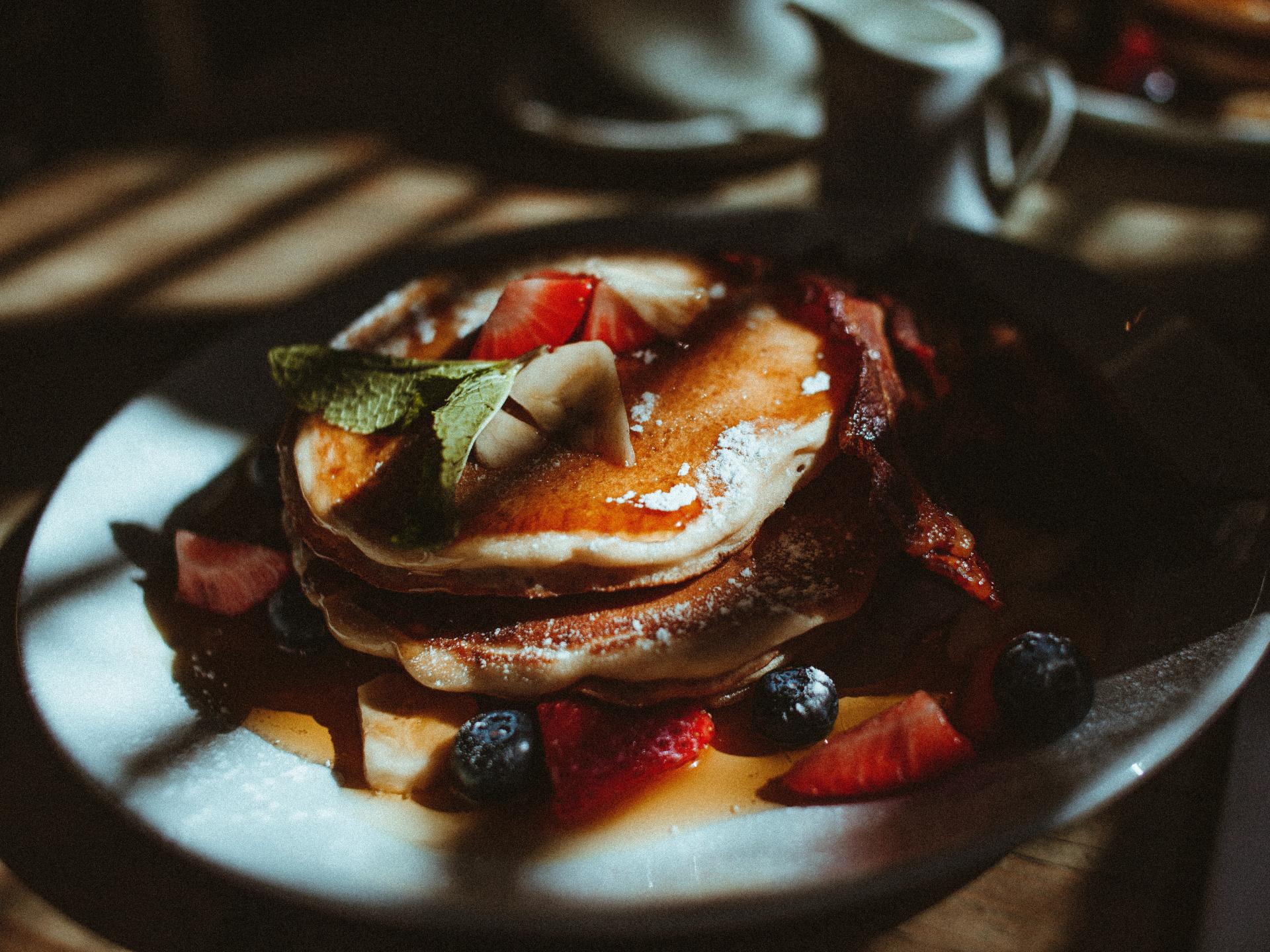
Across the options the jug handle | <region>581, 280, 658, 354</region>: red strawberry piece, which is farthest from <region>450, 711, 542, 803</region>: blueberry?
the jug handle

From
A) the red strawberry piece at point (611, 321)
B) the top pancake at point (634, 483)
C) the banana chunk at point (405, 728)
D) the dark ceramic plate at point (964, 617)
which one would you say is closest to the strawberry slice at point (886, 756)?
the dark ceramic plate at point (964, 617)

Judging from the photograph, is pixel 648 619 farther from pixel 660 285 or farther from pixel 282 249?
pixel 282 249

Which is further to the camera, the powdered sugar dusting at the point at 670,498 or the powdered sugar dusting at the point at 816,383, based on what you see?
the powdered sugar dusting at the point at 816,383

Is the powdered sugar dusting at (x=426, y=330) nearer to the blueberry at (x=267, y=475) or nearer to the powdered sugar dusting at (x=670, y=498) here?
the blueberry at (x=267, y=475)

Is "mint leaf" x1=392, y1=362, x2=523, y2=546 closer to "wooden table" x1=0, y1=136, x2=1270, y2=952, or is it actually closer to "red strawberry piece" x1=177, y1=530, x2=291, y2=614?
"red strawberry piece" x1=177, y1=530, x2=291, y2=614

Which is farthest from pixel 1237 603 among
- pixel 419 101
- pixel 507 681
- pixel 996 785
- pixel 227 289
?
pixel 419 101

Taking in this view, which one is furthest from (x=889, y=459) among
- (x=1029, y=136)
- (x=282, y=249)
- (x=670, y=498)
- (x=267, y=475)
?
(x=282, y=249)
